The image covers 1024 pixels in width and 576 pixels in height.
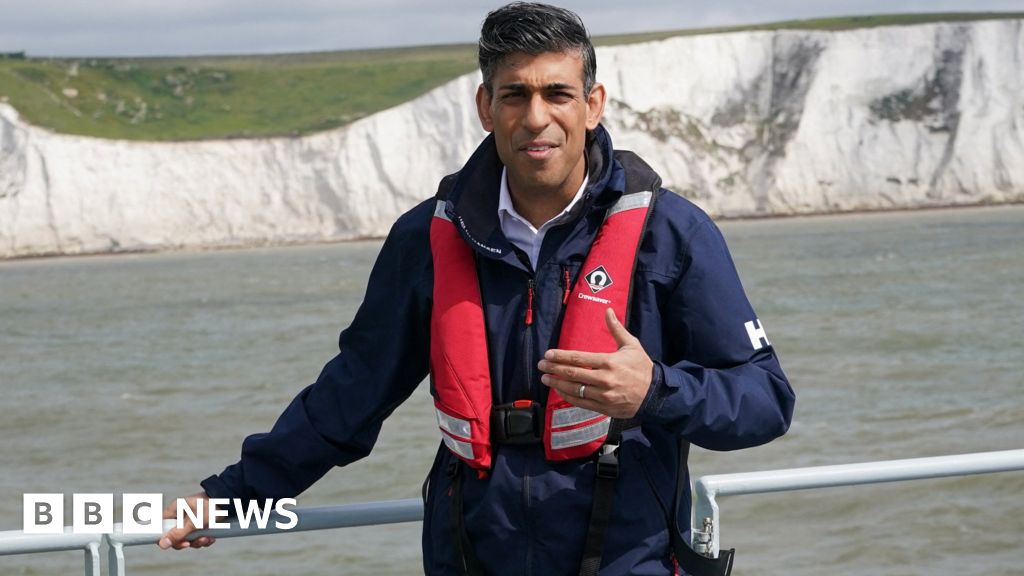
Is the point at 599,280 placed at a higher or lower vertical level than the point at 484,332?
higher

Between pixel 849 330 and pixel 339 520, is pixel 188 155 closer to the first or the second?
pixel 849 330

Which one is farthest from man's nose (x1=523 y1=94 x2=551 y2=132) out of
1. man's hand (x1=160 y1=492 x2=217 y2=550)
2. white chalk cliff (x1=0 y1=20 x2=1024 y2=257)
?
white chalk cliff (x1=0 y1=20 x2=1024 y2=257)

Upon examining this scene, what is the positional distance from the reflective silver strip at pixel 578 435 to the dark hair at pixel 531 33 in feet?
2.08

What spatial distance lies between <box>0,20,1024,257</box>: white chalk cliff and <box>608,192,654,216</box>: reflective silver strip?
5843cm

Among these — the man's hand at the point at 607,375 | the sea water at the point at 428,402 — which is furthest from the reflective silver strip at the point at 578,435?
the sea water at the point at 428,402

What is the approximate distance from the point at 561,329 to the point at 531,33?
539 mm

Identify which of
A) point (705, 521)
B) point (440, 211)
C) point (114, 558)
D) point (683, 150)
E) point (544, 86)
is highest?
point (544, 86)

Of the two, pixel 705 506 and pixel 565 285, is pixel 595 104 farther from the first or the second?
pixel 705 506

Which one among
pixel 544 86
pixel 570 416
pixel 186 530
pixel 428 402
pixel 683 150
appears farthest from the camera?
pixel 683 150

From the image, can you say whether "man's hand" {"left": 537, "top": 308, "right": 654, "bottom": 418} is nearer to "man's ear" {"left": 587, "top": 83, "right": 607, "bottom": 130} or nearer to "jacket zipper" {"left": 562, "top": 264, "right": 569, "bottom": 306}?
"jacket zipper" {"left": 562, "top": 264, "right": 569, "bottom": 306}

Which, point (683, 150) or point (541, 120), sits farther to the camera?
point (683, 150)

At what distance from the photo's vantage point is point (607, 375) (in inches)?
91.4

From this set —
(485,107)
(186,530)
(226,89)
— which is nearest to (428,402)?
(186,530)

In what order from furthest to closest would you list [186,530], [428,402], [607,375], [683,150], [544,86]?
[683,150] < [428,402] < [186,530] < [544,86] < [607,375]
